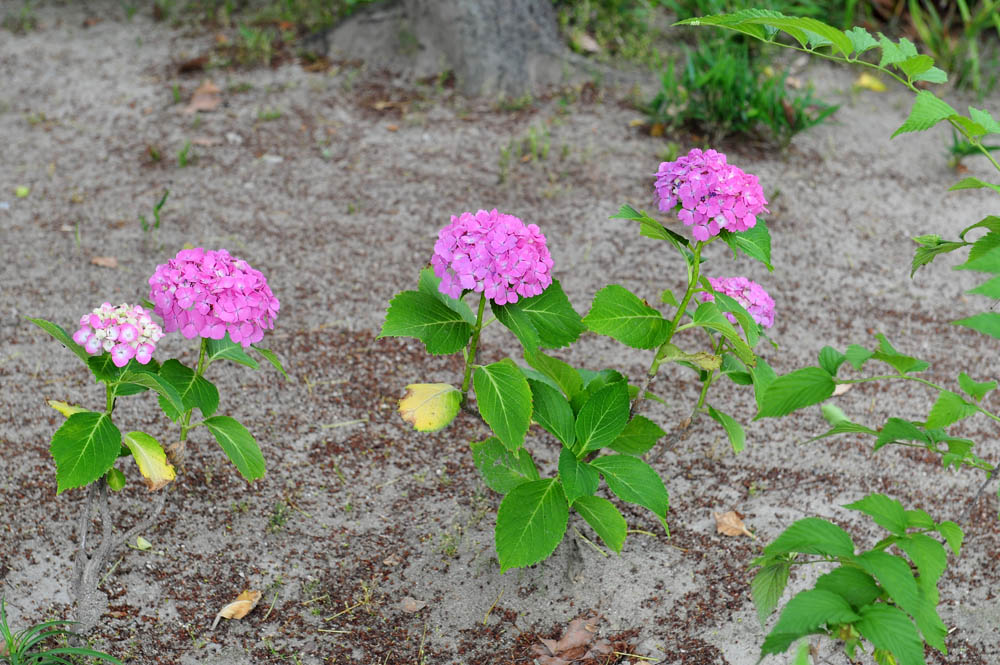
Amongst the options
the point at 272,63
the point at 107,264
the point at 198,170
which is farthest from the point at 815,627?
the point at 272,63

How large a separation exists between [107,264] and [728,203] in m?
2.78

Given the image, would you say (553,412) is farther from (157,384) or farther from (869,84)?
(869,84)

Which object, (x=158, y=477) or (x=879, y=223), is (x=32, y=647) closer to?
(x=158, y=477)

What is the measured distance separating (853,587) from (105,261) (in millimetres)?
3247

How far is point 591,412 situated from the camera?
2.08 metres

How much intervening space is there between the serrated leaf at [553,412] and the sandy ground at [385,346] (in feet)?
1.61

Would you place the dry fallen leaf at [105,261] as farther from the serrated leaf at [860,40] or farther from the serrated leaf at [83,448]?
the serrated leaf at [860,40]

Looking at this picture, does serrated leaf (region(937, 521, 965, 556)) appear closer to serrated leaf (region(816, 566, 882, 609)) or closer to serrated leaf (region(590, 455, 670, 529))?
serrated leaf (region(816, 566, 882, 609))

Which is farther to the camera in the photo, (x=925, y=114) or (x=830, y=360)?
(x=830, y=360)

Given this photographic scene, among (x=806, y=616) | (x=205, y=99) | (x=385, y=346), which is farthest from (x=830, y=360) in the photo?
(x=205, y=99)

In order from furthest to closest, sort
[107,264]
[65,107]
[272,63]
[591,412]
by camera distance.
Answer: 1. [272,63]
2. [65,107]
3. [107,264]
4. [591,412]

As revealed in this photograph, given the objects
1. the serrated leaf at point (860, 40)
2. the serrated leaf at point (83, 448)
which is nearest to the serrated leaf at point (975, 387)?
the serrated leaf at point (860, 40)

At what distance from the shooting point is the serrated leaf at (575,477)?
191 cm

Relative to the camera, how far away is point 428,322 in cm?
198
